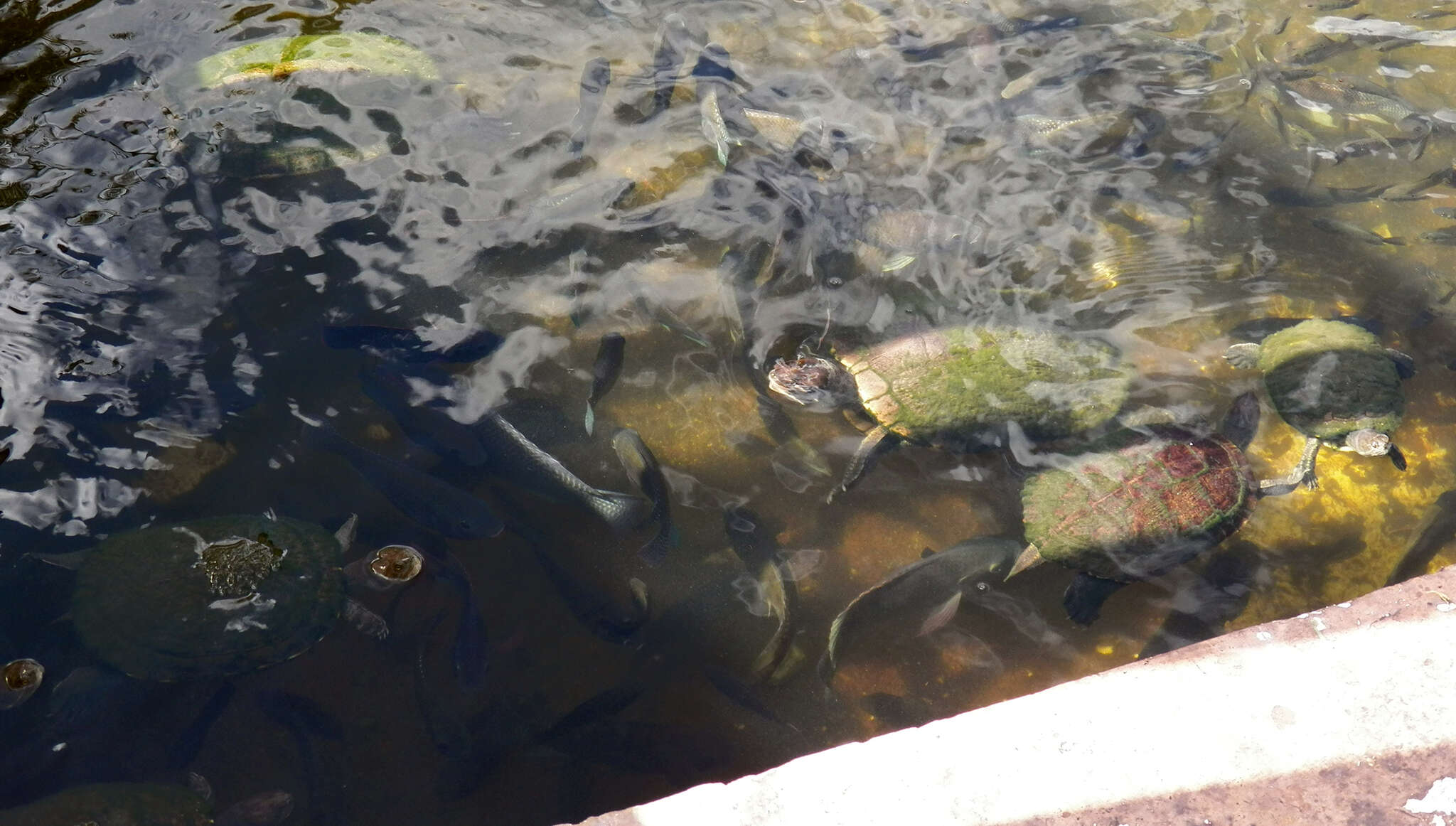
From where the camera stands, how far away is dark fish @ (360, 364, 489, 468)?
99.0 inches

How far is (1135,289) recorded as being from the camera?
3.20 m

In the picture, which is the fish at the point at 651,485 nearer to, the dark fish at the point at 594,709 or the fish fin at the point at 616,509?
the fish fin at the point at 616,509

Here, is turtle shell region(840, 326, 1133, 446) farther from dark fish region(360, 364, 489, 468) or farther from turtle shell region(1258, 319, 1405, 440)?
dark fish region(360, 364, 489, 468)

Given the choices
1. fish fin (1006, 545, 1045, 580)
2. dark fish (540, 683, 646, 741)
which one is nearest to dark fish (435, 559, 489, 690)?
dark fish (540, 683, 646, 741)

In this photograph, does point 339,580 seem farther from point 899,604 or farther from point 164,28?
point 164,28

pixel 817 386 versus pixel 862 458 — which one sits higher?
pixel 817 386

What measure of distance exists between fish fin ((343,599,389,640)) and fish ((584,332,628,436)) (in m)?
0.85

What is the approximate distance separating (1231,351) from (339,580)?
3.16 meters

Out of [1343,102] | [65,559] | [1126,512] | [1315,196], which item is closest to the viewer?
[65,559]

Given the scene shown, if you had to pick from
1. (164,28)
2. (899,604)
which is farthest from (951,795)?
(164,28)

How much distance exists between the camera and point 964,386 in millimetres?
2633

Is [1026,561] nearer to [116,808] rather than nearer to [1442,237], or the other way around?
[116,808]

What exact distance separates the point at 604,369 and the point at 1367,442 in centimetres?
266

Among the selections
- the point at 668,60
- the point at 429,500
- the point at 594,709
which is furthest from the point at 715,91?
the point at 594,709
